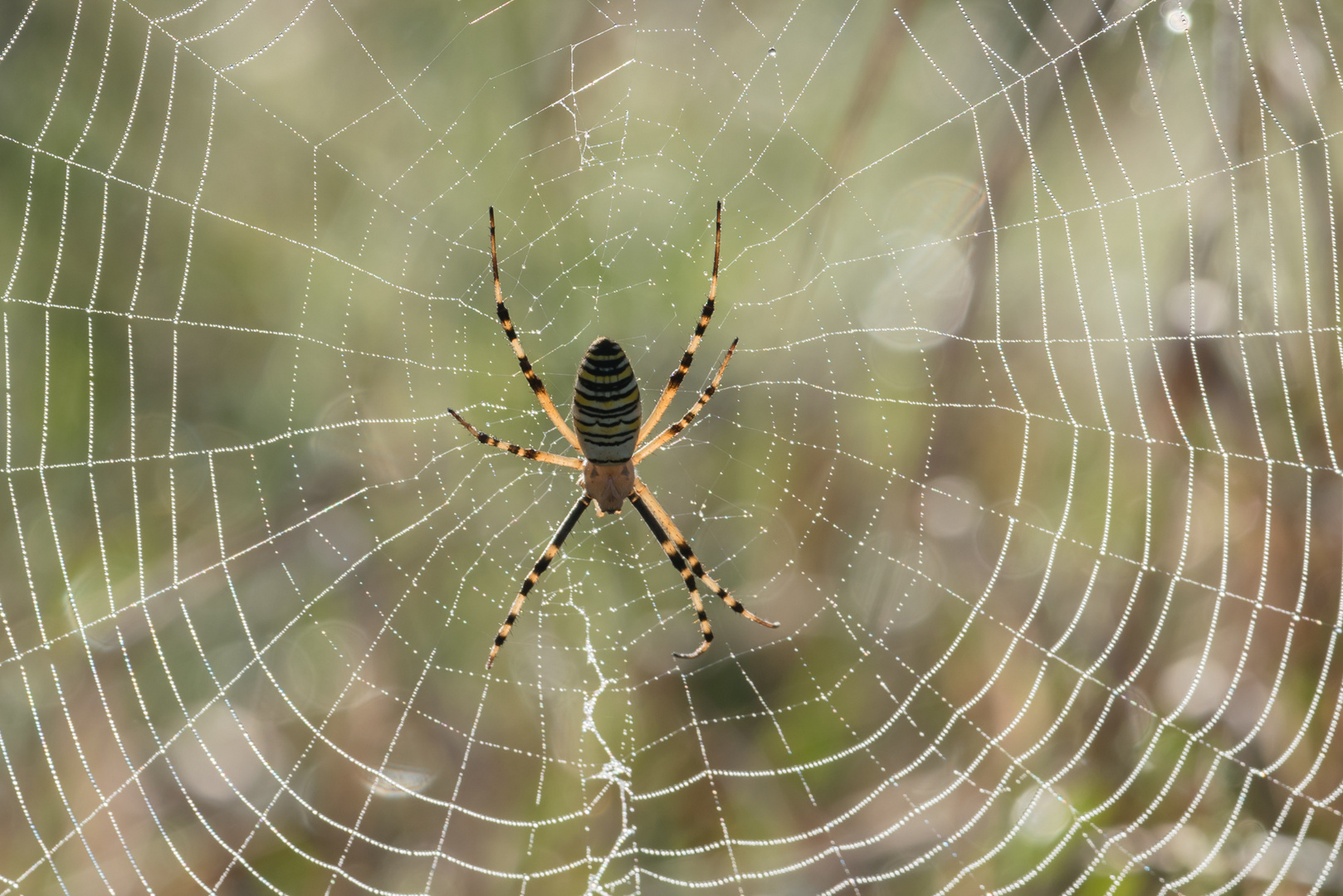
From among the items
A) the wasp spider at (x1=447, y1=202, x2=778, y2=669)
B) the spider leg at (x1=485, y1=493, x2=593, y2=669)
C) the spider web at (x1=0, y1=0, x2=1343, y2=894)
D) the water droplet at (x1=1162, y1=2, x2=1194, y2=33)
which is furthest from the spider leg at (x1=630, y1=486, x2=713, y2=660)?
the water droplet at (x1=1162, y1=2, x2=1194, y2=33)

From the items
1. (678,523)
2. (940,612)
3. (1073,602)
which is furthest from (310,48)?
(1073,602)

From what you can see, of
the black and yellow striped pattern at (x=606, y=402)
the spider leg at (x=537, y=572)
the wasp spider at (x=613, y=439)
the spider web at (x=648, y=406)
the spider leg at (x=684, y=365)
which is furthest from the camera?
the spider leg at (x=537, y=572)

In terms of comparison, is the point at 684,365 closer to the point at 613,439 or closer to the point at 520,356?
the point at 613,439

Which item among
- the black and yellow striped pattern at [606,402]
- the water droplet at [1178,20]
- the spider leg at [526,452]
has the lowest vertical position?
the spider leg at [526,452]

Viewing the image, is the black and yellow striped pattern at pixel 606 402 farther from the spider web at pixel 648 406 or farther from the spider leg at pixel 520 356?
the spider web at pixel 648 406

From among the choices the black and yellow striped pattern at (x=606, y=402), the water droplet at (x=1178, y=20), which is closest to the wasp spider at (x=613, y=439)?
the black and yellow striped pattern at (x=606, y=402)

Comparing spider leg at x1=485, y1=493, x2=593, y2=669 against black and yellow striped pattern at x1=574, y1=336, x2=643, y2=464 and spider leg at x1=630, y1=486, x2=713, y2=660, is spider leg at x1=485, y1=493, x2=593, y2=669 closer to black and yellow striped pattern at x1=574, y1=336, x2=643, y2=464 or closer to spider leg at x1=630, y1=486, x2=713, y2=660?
spider leg at x1=630, y1=486, x2=713, y2=660

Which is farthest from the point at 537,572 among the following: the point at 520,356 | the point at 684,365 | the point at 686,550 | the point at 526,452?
the point at 684,365
